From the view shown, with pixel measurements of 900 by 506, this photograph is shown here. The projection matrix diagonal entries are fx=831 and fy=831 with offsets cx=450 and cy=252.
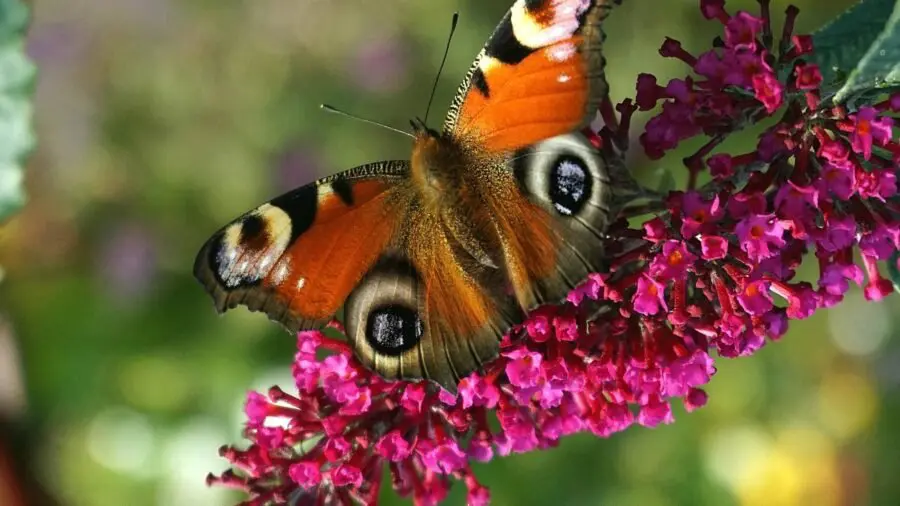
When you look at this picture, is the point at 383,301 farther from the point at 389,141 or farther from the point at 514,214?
the point at 389,141

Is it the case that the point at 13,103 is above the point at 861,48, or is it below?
above

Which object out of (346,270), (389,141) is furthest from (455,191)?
(389,141)

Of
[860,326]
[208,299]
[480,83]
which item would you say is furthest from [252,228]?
[860,326]

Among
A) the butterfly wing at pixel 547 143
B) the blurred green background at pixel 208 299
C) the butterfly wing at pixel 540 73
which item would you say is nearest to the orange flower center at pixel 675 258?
the butterfly wing at pixel 547 143

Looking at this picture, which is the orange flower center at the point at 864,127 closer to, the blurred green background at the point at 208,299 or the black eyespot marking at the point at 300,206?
the black eyespot marking at the point at 300,206

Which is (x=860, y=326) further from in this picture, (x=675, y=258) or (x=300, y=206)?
(x=300, y=206)
